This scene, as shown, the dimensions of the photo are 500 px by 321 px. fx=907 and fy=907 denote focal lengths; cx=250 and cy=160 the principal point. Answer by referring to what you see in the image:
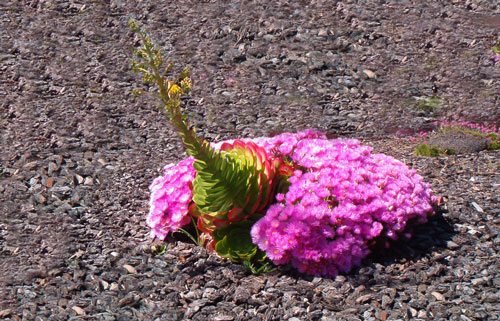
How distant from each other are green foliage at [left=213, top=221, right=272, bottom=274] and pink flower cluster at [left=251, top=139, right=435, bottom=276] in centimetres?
16

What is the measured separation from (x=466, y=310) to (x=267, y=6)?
16.9ft

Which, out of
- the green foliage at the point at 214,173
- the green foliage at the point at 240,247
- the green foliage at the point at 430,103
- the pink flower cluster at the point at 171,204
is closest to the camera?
the green foliage at the point at 214,173

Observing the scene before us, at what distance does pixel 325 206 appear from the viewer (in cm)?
503

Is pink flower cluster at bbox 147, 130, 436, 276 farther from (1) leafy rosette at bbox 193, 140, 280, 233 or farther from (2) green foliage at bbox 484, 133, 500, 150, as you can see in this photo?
(2) green foliage at bbox 484, 133, 500, 150

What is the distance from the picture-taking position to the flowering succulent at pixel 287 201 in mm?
4965

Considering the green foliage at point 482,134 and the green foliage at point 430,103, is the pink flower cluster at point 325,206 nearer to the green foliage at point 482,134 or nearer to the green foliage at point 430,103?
the green foliage at point 482,134

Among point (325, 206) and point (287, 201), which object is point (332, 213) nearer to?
point (325, 206)

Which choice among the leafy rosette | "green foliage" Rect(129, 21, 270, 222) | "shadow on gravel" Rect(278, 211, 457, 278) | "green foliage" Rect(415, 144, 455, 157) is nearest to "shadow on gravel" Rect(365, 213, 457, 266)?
"shadow on gravel" Rect(278, 211, 457, 278)

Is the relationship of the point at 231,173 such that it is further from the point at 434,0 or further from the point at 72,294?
the point at 434,0

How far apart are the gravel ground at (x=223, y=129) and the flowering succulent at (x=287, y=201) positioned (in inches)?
5.7

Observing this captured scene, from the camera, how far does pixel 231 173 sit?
16.4 feet

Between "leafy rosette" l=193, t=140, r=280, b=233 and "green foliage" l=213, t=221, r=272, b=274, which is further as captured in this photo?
"green foliage" l=213, t=221, r=272, b=274

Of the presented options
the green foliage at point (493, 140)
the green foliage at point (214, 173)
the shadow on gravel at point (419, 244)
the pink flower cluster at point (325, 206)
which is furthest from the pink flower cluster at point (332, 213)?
the green foliage at point (493, 140)

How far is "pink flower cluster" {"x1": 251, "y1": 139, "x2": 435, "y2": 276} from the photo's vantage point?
4.96 m
